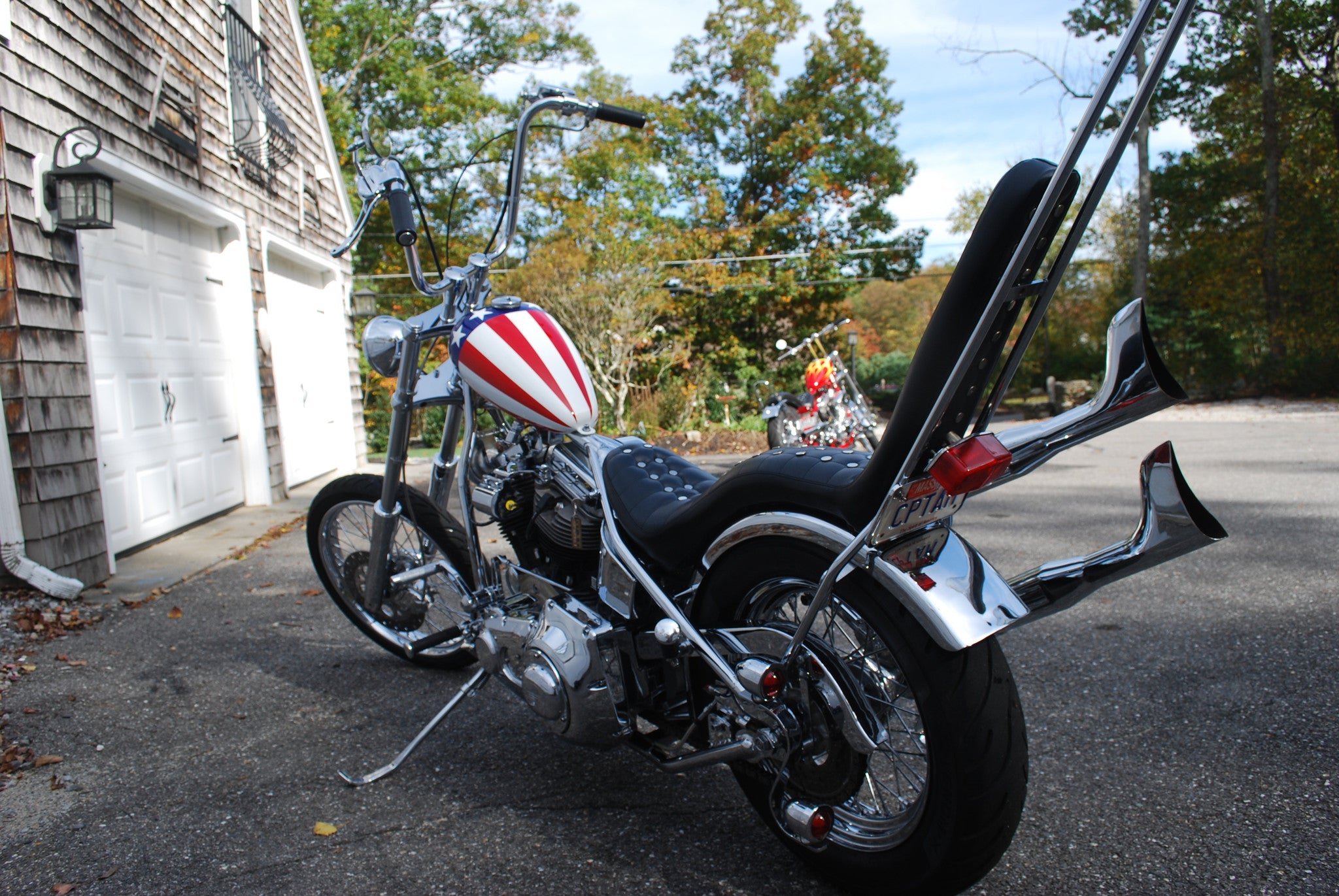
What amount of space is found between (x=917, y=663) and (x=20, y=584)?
14.0ft

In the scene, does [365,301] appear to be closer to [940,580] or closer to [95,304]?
[95,304]

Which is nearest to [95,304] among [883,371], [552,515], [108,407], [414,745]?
[108,407]

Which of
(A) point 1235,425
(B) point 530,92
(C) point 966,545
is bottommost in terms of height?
(A) point 1235,425

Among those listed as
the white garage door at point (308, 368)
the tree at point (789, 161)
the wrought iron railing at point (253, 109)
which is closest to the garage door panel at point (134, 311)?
the white garage door at point (308, 368)

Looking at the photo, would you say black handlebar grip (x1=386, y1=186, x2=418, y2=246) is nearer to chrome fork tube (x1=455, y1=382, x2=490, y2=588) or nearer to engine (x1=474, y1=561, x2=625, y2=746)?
chrome fork tube (x1=455, y1=382, x2=490, y2=588)

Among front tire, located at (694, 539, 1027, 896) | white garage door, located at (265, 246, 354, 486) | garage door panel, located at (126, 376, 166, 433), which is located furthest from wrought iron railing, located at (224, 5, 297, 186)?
front tire, located at (694, 539, 1027, 896)

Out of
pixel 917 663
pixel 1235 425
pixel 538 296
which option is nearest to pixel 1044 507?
pixel 917 663

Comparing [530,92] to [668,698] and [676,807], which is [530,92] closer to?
[668,698]

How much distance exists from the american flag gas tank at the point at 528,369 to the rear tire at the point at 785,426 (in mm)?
6008

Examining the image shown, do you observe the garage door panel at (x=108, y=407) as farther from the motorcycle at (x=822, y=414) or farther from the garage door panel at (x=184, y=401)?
the motorcycle at (x=822, y=414)

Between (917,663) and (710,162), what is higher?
(710,162)

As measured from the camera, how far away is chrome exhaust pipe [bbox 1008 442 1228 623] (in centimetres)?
134

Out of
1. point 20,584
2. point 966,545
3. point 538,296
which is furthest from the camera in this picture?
point 538,296

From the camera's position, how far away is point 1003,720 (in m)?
1.50
